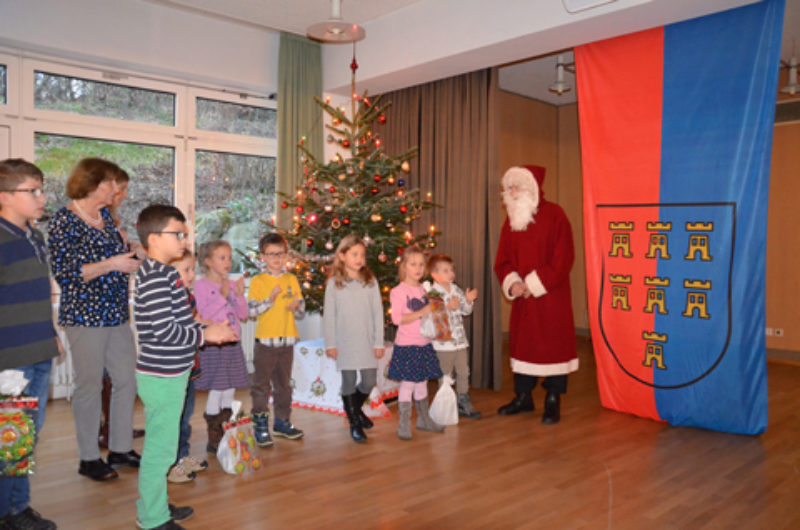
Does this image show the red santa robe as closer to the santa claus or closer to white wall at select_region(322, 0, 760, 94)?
the santa claus

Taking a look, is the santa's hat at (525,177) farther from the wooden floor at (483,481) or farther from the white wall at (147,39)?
the white wall at (147,39)

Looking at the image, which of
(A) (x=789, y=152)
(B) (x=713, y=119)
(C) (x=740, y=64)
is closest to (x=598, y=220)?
(B) (x=713, y=119)

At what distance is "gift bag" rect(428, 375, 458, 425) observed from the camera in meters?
4.01

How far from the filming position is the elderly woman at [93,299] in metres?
2.93

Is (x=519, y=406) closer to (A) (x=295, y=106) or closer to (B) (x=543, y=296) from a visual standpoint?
(B) (x=543, y=296)

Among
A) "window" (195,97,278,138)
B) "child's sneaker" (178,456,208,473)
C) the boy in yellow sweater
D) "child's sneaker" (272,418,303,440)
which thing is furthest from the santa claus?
"window" (195,97,278,138)

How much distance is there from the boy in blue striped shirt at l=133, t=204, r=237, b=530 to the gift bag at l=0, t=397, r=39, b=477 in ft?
1.27

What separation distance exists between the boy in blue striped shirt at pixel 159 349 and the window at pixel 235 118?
3.66m

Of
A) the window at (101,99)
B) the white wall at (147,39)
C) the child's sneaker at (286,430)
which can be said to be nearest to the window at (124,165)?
the window at (101,99)

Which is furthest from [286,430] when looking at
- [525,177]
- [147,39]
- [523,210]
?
[147,39]

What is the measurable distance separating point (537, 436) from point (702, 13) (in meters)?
2.91

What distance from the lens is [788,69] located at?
19.5 ft

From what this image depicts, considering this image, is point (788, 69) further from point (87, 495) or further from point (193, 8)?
point (87, 495)

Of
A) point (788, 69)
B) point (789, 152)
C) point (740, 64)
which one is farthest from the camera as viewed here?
point (789, 152)
